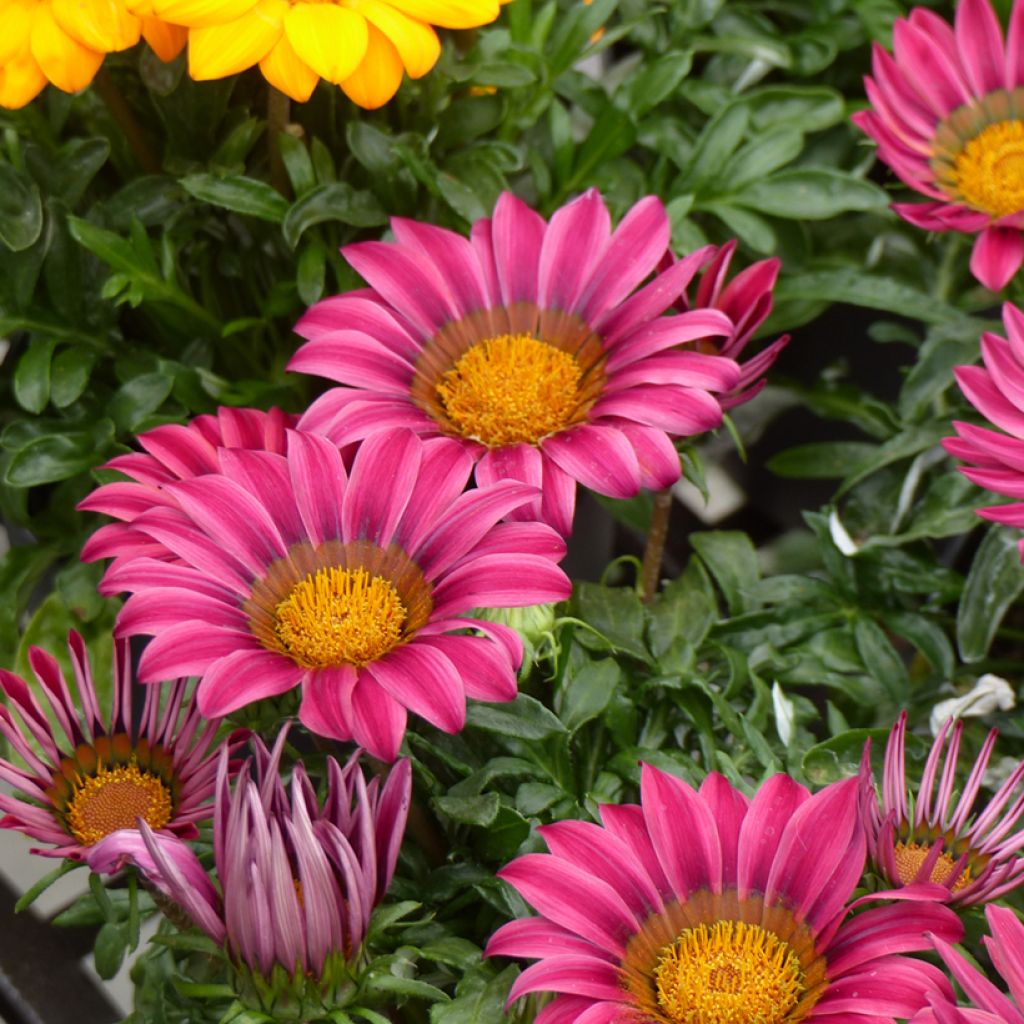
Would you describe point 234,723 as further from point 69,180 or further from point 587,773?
point 69,180

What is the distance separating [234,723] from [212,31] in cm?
28

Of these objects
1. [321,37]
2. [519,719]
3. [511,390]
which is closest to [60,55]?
[321,37]

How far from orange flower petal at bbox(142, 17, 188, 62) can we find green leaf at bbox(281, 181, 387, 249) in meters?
0.10

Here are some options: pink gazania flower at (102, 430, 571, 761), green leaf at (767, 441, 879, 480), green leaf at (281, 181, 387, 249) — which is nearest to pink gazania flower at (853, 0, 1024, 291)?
green leaf at (767, 441, 879, 480)

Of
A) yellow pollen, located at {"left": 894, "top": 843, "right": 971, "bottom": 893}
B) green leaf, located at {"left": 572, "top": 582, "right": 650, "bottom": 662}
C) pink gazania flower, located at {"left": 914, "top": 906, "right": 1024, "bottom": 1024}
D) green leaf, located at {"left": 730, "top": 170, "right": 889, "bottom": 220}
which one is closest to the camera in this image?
pink gazania flower, located at {"left": 914, "top": 906, "right": 1024, "bottom": 1024}

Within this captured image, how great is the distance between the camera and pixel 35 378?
2.44 ft

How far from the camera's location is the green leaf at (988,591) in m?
0.74

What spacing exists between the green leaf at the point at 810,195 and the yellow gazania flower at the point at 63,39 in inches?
14.3

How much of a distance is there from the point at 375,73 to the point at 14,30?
0.16 meters

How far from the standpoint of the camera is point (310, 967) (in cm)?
47

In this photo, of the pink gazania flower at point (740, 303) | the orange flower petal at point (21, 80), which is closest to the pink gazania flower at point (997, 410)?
the pink gazania flower at point (740, 303)

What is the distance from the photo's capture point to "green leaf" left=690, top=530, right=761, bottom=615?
2.52ft

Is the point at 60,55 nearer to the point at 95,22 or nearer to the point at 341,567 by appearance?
the point at 95,22

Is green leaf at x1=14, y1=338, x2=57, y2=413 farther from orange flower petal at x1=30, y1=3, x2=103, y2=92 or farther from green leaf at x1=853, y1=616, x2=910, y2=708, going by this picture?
green leaf at x1=853, y1=616, x2=910, y2=708
